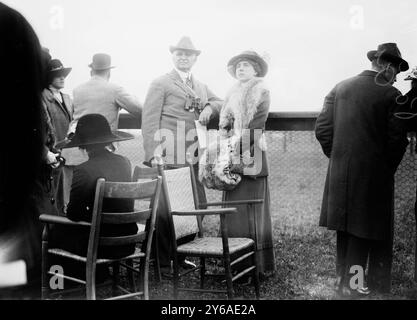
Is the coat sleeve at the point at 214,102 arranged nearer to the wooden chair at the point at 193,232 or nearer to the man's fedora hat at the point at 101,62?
the wooden chair at the point at 193,232

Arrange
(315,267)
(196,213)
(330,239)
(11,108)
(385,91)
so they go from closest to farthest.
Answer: (11,108)
(196,213)
(385,91)
(315,267)
(330,239)

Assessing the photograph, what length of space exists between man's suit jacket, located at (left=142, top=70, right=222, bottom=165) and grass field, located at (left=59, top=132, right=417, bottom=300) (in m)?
0.33

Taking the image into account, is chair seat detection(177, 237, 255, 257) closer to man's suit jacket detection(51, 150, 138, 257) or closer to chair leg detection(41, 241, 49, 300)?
man's suit jacket detection(51, 150, 138, 257)

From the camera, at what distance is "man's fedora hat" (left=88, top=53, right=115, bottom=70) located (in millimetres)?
4467

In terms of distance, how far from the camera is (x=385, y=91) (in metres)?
3.54

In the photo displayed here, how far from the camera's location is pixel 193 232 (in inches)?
149

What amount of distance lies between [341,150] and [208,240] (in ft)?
3.86

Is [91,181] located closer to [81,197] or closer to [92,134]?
[81,197]

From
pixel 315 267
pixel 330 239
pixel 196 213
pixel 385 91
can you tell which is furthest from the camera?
pixel 330 239

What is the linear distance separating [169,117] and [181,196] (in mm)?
805

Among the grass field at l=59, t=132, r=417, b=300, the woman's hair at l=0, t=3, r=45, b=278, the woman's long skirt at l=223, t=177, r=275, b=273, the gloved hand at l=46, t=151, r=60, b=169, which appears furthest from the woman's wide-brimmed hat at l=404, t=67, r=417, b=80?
the woman's hair at l=0, t=3, r=45, b=278
